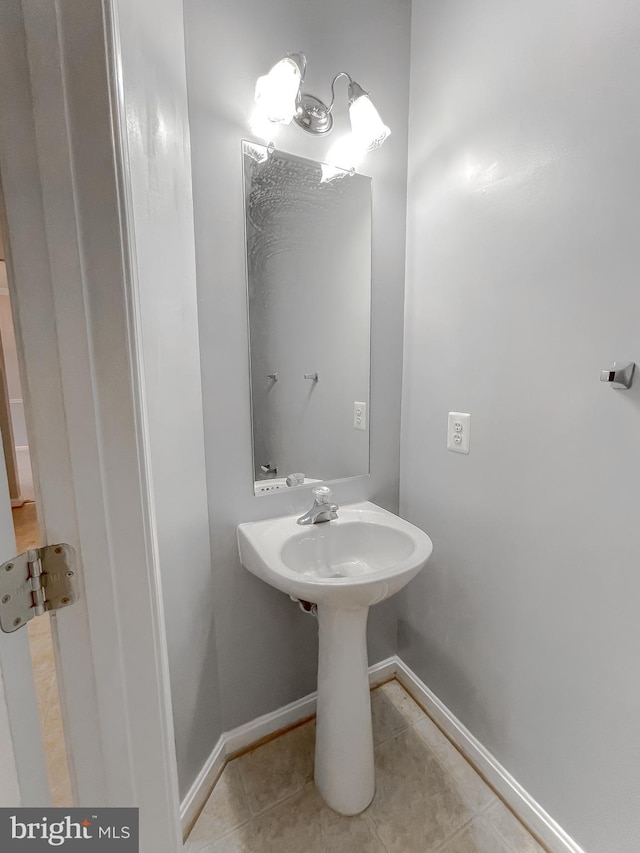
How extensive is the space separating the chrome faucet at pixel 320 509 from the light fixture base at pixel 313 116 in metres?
1.13

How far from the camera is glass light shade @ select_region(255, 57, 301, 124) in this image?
3.23 ft

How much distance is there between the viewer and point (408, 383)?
1433 millimetres

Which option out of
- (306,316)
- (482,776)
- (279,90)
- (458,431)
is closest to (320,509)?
(458,431)

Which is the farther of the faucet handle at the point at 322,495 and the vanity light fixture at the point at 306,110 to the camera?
the faucet handle at the point at 322,495

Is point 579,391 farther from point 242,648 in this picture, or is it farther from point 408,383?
point 242,648

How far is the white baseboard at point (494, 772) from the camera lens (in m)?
1.01

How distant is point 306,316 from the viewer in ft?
4.25

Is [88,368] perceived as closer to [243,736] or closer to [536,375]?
[536,375]

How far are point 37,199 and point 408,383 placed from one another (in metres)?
1.21

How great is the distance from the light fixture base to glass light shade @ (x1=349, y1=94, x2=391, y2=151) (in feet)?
0.26

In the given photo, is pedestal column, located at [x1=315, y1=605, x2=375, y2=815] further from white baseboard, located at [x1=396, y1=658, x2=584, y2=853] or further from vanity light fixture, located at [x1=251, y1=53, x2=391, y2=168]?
vanity light fixture, located at [x1=251, y1=53, x2=391, y2=168]

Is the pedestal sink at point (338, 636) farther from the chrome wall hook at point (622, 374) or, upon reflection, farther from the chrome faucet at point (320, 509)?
the chrome wall hook at point (622, 374)

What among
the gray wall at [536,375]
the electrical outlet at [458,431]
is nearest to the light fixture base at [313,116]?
the gray wall at [536,375]

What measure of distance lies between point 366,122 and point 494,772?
2.05 m
